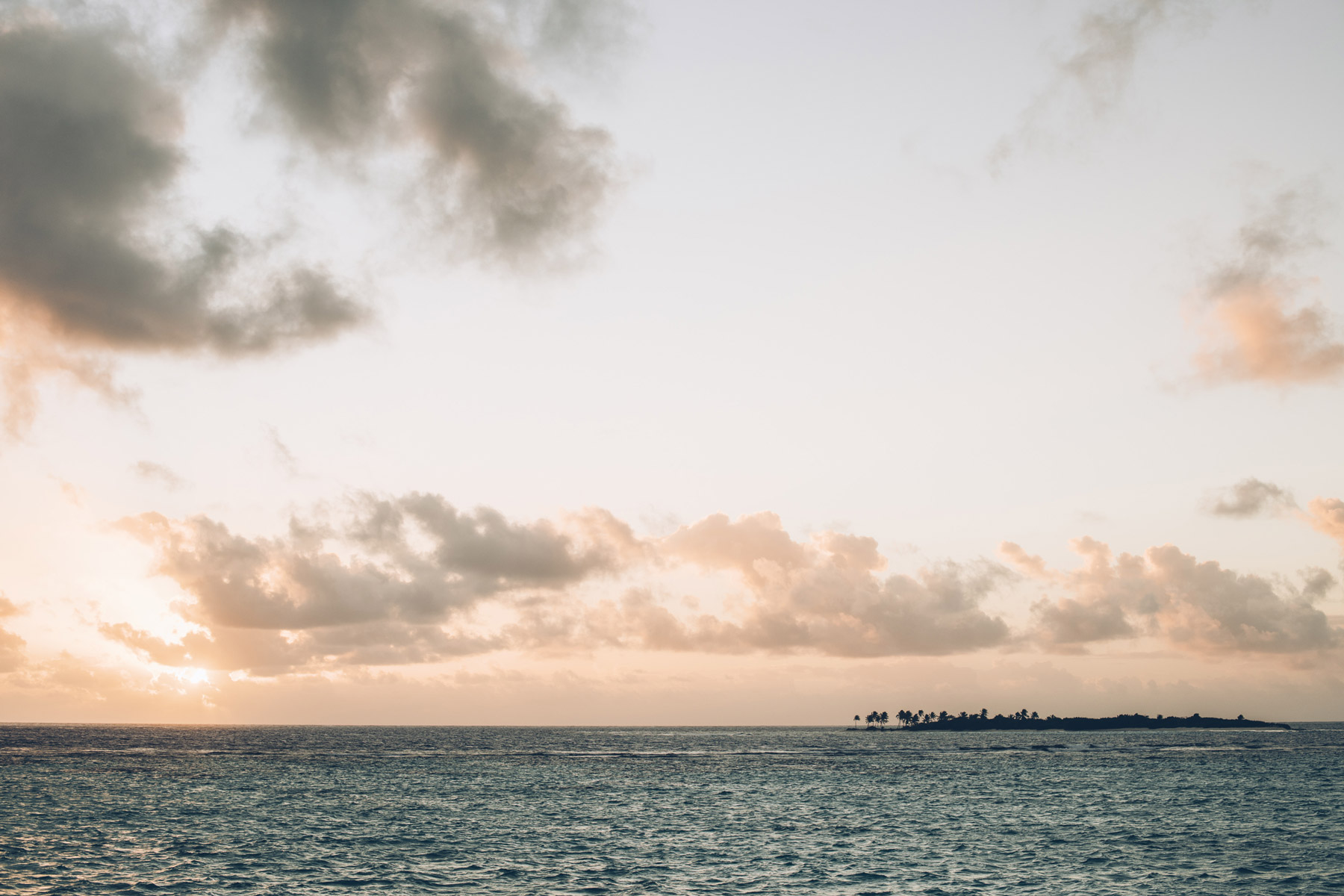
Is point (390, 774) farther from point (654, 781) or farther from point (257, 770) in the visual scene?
point (654, 781)

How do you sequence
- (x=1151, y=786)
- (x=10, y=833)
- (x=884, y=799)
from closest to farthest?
(x=10, y=833) < (x=884, y=799) < (x=1151, y=786)

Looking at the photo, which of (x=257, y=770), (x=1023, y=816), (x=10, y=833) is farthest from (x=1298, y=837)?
(x=257, y=770)

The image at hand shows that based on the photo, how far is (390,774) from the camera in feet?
429

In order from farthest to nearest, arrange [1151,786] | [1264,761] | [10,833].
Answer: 1. [1264,761]
2. [1151,786]
3. [10,833]

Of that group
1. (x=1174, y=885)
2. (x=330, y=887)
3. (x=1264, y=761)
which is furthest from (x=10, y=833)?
(x=1264, y=761)

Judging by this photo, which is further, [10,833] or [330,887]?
[10,833]

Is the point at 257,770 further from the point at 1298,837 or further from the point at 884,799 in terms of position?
the point at 1298,837

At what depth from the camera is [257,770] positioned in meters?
137

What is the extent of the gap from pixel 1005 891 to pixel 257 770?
396ft

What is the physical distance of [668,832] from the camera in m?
71.9

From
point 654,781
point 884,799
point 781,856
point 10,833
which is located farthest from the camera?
point 654,781

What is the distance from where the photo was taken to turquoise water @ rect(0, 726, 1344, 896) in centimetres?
5309

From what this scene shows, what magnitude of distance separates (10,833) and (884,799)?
259 feet

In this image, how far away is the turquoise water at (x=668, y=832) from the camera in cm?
5309
